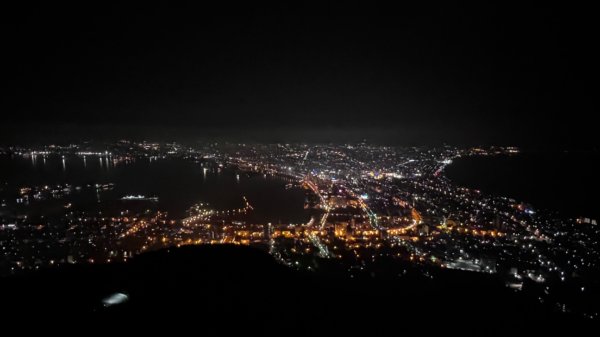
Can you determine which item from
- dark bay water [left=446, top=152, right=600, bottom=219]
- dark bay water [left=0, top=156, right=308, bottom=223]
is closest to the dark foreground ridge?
dark bay water [left=0, top=156, right=308, bottom=223]

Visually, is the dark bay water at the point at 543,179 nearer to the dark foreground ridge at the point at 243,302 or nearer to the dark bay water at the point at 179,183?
the dark bay water at the point at 179,183

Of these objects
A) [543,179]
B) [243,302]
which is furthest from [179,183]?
[543,179]

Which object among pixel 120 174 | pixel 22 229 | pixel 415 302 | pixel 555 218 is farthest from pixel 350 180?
pixel 415 302

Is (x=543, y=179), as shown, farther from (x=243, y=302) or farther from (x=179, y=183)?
(x=243, y=302)

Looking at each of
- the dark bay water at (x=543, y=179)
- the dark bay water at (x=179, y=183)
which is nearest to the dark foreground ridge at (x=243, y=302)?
the dark bay water at (x=179, y=183)

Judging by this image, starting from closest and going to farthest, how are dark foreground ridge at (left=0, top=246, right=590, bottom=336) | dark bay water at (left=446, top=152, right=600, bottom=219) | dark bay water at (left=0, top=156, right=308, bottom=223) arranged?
1. dark foreground ridge at (left=0, top=246, right=590, bottom=336)
2. dark bay water at (left=0, top=156, right=308, bottom=223)
3. dark bay water at (left=446, top=152, right=600, bottom=219)

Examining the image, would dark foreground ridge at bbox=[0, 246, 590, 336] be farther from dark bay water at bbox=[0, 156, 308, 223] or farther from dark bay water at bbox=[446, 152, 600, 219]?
dark bay water at bbox=[446, 152, 600, 219]
